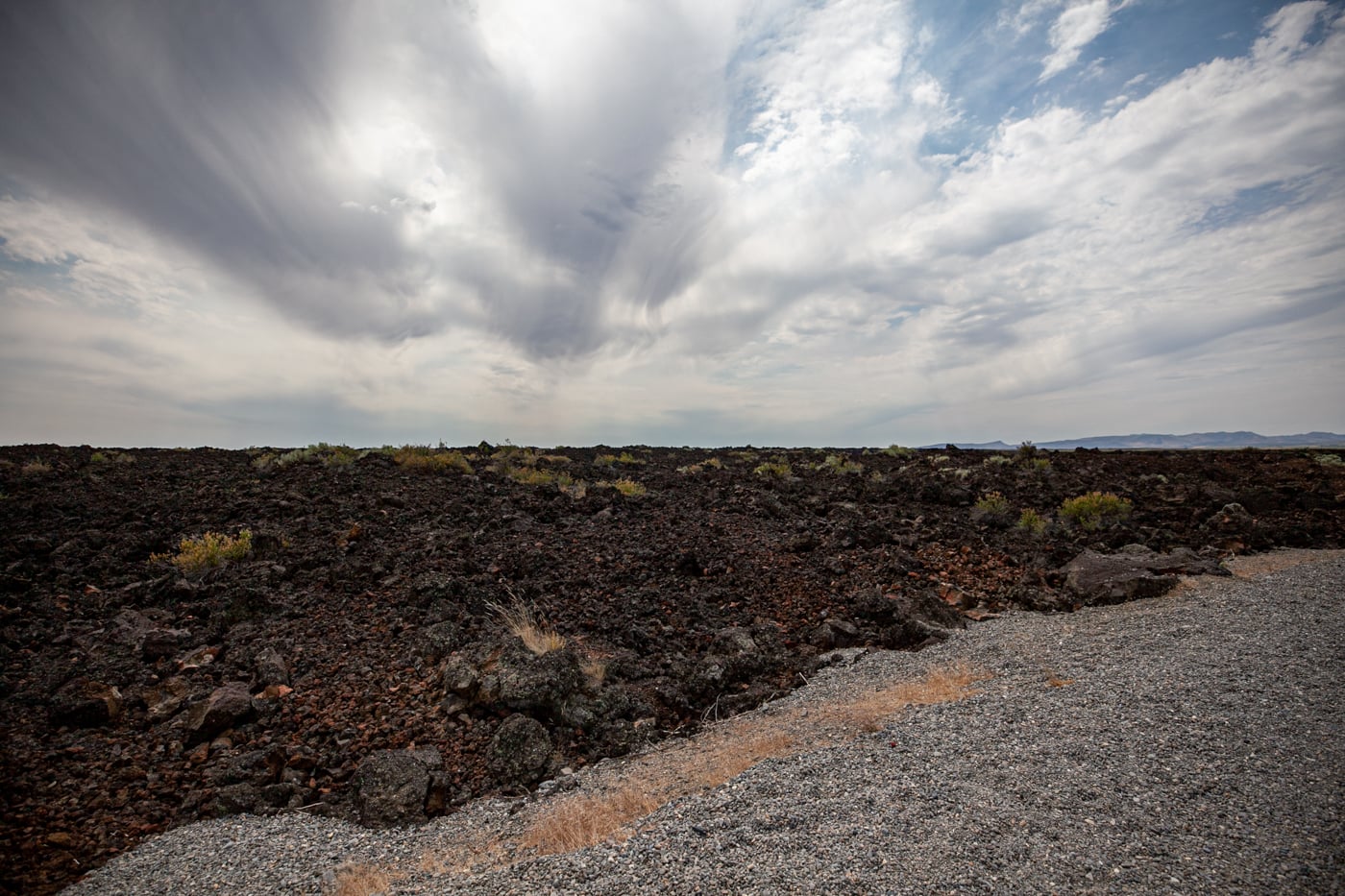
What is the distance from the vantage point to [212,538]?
10.1 meters

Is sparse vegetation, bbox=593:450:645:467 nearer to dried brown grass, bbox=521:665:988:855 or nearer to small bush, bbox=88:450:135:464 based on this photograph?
small bush, bbox=88:450:135:464

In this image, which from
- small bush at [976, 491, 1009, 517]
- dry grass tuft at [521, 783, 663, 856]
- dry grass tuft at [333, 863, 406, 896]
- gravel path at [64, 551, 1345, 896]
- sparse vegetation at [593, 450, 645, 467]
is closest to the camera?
gravel path at [64, 551, 1345, 896]

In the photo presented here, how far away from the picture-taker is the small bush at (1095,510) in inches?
500

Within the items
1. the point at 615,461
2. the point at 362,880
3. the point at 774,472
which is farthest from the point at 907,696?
the point at 615,461

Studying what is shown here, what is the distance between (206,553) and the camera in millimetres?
9727

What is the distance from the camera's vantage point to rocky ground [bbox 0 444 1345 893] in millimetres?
5895

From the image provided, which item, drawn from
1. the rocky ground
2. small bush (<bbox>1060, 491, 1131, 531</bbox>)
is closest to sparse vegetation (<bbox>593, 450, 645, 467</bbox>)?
the rocky ground

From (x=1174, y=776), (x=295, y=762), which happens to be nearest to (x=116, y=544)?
(x=295, y=762)

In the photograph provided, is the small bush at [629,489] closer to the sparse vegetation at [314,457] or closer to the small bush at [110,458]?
the sparse vegetation at [314,457]

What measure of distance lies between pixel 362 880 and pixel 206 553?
7.51 meters

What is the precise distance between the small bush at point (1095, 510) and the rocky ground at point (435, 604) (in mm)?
234

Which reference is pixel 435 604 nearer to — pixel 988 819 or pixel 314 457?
pixel 988 819

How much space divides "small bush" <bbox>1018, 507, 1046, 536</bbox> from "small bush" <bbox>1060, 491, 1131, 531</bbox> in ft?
2.26

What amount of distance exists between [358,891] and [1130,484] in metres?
19.4
